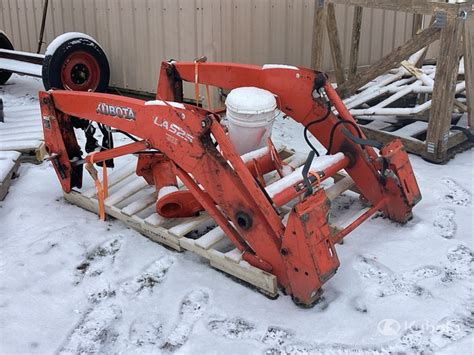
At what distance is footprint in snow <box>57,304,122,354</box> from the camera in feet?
10.4

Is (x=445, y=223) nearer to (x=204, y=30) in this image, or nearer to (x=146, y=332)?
(x=146, y=332)

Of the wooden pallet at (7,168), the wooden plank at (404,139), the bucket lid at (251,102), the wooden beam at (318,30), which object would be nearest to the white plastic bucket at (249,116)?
the bucket lid at (251,102)

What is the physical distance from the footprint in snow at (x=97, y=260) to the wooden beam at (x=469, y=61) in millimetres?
3620

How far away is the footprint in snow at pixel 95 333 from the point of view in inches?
125

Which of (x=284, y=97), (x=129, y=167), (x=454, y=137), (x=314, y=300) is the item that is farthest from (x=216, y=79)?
(x=454, y=137)

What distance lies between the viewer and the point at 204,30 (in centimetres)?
690

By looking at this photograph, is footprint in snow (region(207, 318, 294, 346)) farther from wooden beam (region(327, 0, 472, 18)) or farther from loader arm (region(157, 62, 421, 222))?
wooden beam (region(327, 0, 472, 18))

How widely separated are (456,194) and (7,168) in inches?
153

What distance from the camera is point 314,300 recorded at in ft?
11.3

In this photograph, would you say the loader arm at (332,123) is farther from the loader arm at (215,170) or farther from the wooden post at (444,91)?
the wooden post at (444,91)

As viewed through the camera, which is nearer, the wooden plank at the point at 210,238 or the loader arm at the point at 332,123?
the wooden plank at the point at 210,238

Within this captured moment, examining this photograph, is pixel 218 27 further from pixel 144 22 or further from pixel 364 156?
pixel 364 156

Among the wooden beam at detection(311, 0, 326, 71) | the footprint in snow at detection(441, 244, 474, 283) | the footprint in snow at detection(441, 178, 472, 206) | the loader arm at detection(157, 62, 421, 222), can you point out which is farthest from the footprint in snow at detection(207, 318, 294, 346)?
the wooden beam at detection(311, 0, 326, 71)

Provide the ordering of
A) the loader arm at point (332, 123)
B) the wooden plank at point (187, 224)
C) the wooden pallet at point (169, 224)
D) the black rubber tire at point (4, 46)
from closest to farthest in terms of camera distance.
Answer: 1. the wooden pallet at point (169, 224)
2. the wooden plank at point (187, 224)
3. the loader arm at point (332, 123)
4. the black rubber tire at point (4, 46)
